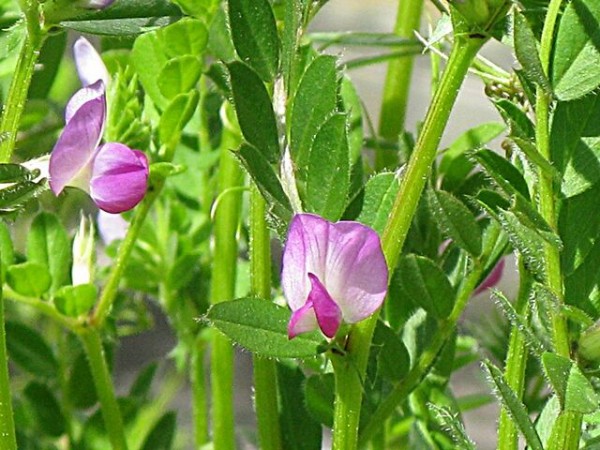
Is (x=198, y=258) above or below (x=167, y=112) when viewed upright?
below

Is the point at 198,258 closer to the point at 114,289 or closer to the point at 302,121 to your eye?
the point at 114,289

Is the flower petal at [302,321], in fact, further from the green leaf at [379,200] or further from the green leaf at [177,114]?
the green leaf at [177,114]

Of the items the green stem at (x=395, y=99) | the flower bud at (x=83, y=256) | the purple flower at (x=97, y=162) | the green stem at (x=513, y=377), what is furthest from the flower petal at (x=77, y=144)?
the green stem at (x=395, y=99)

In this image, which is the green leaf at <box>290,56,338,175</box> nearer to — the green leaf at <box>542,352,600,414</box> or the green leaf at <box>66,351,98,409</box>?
the green leaf at <box>542,352,600,414</box>

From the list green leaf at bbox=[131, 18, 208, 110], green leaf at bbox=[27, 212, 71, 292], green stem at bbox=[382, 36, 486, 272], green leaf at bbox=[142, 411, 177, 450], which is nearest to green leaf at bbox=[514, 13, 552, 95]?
green stem at bbox=[382, 36, 486, 272]

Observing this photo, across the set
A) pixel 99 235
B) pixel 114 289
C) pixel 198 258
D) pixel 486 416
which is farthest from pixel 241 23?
pixel 486 416

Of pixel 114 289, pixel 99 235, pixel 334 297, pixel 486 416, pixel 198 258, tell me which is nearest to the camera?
pixel 334 297
